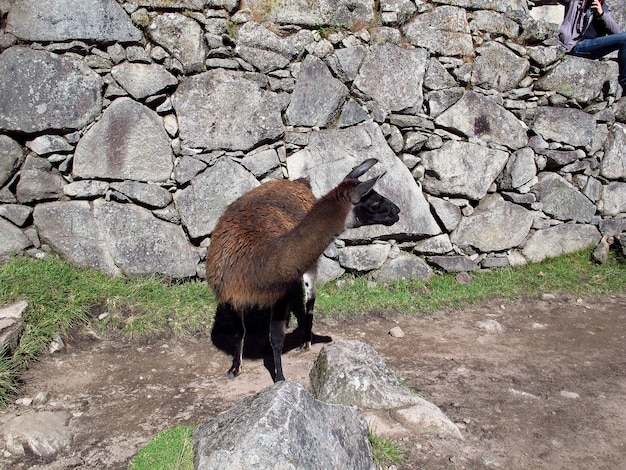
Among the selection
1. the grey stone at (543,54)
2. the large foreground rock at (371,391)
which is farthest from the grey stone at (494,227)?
the large foreground rock at (371,391)

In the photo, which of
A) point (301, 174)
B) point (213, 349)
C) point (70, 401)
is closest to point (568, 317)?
point (301, 174)

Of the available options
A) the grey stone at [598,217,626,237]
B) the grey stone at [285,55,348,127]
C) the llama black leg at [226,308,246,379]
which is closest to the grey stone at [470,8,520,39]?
the grey stone at [285,55,348,127]

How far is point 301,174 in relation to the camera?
16.9 feet

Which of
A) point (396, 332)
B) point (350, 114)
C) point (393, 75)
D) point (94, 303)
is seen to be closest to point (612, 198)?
point (393, 75)

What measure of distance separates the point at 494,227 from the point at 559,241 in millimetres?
853

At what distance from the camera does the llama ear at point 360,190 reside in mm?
3115

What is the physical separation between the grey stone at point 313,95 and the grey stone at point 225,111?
172 mm

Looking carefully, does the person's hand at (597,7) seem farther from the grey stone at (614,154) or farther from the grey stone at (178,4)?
the grey stone at (178,4)

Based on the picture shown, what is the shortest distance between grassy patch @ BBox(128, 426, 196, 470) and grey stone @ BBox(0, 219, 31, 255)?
8.78 feet

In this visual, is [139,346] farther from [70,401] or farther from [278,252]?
[278,252]

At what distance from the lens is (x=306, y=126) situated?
17.0 feet

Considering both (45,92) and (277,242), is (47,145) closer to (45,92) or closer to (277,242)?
(45,92)

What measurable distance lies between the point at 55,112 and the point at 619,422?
4767 millimetres

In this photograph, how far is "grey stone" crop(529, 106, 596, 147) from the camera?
224 inches
